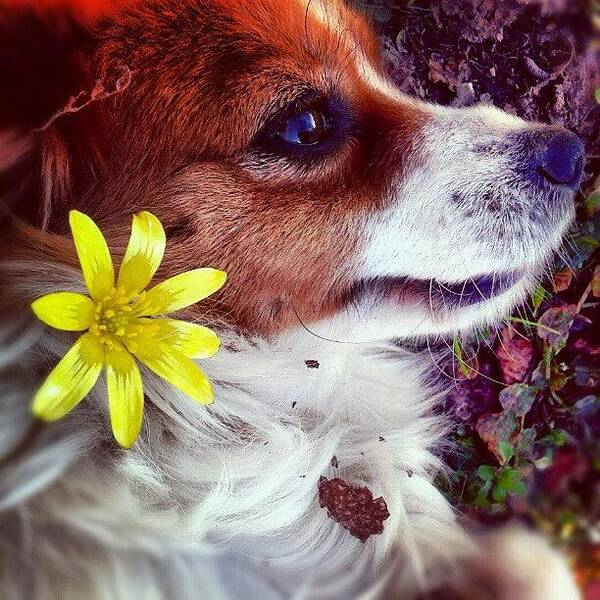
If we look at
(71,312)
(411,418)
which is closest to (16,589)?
(71,312)

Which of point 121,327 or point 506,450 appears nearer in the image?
point 121,327

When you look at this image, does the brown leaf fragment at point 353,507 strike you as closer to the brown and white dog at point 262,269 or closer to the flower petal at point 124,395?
the brown and white dog at point 262,269

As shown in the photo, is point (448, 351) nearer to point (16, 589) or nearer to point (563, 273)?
point (563, 273)

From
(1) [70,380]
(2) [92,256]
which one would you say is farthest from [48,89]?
(1) [70,380]

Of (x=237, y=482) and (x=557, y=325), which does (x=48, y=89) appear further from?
(x=557, y=325)

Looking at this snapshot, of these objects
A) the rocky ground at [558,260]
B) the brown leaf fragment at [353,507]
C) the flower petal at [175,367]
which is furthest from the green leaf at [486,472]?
the flower petal at [175,367]
